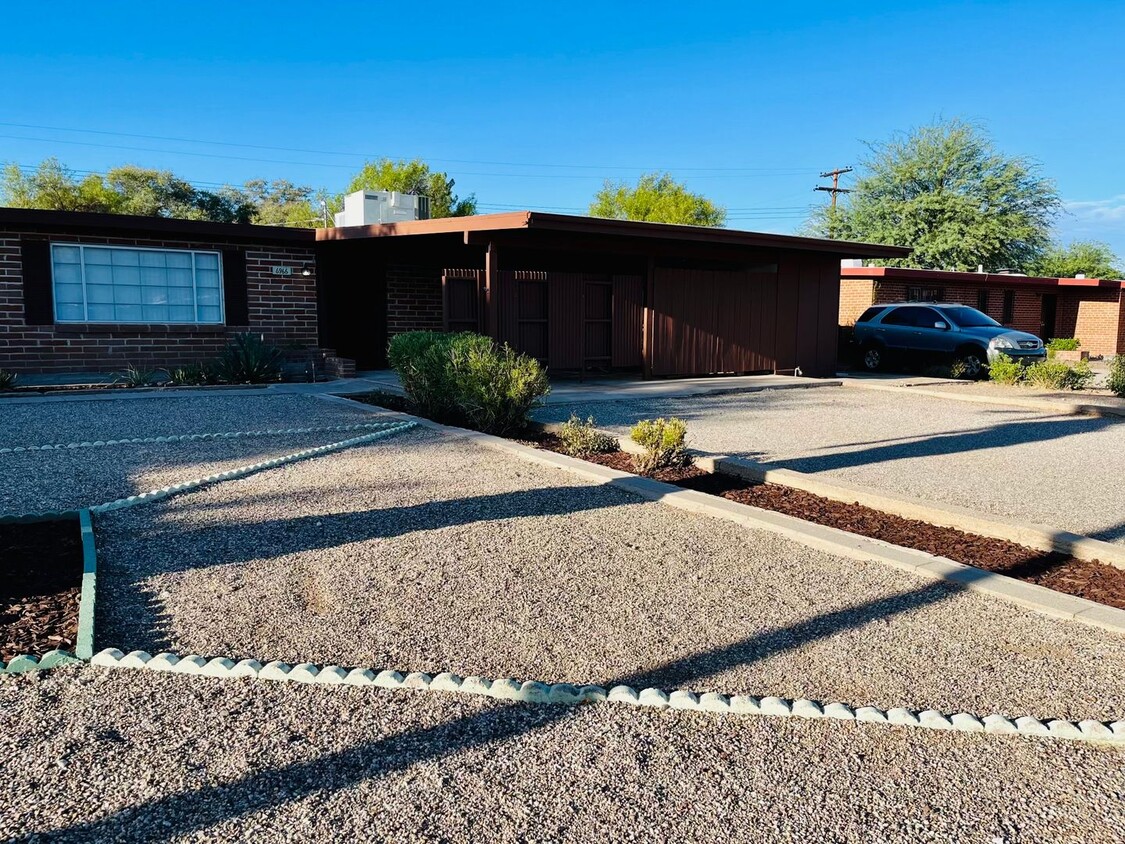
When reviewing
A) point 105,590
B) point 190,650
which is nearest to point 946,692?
point 190,650

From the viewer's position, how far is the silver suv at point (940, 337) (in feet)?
62.4

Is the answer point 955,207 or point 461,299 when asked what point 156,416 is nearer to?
point 461,299

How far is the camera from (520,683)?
132 inches

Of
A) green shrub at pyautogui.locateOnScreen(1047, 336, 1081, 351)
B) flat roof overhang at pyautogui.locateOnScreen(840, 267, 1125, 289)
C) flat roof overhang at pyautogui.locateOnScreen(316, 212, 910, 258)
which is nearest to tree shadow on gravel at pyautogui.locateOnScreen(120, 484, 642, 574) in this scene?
flat roof overhang at pyautogui.locateOnScreen(316, 212, 910, 258)

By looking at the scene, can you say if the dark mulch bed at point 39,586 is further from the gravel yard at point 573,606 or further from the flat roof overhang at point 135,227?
the flat roof overhang at point 135,227

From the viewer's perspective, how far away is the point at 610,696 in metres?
3.27

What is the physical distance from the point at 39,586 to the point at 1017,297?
3042cm

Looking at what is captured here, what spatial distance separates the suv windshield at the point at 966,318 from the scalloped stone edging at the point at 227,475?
48.3 feet

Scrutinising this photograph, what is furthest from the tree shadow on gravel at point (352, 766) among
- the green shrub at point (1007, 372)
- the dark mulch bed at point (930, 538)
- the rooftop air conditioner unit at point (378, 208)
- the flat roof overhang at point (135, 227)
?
the rooftop air conditioner unit at point (378, 208)

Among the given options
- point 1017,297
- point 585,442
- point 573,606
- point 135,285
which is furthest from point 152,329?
point 1017,297

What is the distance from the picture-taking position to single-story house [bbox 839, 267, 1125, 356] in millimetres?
23875

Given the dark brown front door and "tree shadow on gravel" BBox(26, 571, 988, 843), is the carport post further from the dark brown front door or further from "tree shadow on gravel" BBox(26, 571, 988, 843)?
the dark brown front door

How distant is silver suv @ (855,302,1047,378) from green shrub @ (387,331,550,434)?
1288cm

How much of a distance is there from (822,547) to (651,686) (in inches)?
87.5
